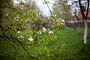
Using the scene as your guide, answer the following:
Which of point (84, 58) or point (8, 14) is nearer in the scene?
point (8, 14)

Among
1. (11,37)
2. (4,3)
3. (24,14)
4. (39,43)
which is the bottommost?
(39,43)

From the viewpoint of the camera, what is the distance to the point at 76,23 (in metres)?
6.45

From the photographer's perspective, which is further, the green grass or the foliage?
the green grass

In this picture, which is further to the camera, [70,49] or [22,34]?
[70,49]

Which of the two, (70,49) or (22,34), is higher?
(22,34)

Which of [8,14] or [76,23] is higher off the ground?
[8,14]

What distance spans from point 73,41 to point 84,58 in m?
1.36

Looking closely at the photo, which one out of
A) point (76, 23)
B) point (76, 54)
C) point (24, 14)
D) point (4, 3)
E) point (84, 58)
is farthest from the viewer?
point (76, 23)

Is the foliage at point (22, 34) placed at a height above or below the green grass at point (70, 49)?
above

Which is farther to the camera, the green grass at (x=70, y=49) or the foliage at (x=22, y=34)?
the green grass at (x=70, y=49)

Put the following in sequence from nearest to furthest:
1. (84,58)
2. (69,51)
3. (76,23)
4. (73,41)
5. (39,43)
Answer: (39,43), (84,58), (69,51), (73,41), (76,23)

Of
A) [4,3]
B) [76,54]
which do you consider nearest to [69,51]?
[76,54]

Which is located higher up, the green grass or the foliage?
the foliage

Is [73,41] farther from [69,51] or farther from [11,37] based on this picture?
[11,37]
